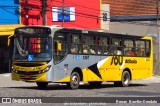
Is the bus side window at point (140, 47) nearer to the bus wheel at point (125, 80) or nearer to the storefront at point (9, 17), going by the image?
the bus wheel at point (125, 80)

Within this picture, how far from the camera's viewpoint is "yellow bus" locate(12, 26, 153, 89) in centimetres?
2233

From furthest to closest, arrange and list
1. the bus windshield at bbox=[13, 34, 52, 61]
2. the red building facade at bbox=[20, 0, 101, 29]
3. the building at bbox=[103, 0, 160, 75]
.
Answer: the building at bbox=[103, 0, 160, 75] → the red building facade at bbox=[20, 0, 101, 29] → the bus windshield at bbox=[13, 34, 52, 61]

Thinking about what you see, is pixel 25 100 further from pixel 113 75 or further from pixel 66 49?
pixel 113 75

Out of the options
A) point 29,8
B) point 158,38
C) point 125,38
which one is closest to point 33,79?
point 125,38

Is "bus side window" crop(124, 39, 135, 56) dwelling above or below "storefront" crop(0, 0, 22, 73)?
below

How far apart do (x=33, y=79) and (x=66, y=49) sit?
2.29 m

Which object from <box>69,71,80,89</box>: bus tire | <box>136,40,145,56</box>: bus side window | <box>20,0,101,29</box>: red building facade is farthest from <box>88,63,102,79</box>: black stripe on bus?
<box>20,0,101,29</box>: red building facade

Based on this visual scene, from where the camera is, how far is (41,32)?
73.9ft

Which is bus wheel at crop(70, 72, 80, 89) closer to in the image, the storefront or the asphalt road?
the asphalt road

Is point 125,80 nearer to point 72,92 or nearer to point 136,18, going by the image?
point 72,92

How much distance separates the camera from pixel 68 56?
23250 mm

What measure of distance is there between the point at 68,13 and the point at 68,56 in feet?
60.4

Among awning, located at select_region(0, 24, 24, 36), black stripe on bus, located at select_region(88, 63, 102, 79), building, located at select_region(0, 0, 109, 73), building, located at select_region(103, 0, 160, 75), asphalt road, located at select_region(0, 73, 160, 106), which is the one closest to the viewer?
asphalt road, located at select_region(0, 73, 160, 106)

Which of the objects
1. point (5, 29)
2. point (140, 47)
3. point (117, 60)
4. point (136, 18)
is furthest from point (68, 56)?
point (136, 18)
